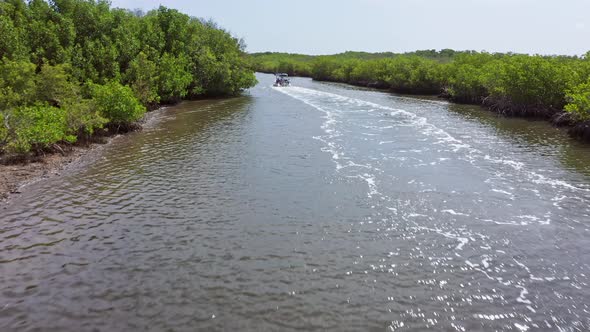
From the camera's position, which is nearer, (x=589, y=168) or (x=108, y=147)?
(x=589, y=168)

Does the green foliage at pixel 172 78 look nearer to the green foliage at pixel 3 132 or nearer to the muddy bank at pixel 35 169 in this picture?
the muddy bank at pixel 35 169

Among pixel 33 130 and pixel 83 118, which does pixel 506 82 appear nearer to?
pixel 83 118

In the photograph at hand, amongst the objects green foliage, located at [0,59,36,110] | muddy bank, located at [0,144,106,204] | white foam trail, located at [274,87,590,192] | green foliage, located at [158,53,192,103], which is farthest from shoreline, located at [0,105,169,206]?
green foliage, located at [158,53,192,103]

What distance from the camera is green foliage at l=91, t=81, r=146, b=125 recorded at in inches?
1251

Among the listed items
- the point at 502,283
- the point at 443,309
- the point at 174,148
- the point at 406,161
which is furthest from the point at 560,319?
the point at 174,148

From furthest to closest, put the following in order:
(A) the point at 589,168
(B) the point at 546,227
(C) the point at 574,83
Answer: (C) the point at 574,83, (A) the point at 589,168, (B) the point at 546,227

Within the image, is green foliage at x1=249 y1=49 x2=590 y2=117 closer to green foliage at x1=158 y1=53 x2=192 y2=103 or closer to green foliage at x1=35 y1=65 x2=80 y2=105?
green foliage at x1=158 y1=53 x2=192 y2=103

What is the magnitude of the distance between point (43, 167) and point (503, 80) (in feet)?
155

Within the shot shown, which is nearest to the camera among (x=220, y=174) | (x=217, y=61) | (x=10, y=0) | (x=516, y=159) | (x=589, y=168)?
(x=220, y=174)

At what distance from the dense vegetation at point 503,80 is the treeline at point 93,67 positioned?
108ft

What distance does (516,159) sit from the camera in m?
27.9

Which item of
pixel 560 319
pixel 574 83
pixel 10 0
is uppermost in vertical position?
pixel 10 0

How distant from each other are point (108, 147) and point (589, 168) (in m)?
32.5

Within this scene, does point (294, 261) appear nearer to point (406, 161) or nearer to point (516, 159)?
point (406, 161)
